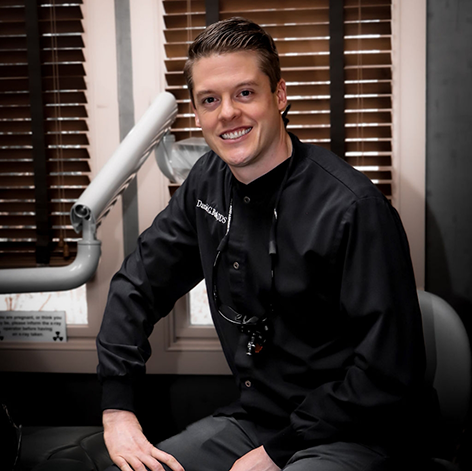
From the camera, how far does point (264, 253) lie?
1.07 metres

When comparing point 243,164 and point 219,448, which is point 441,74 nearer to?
point 243,164

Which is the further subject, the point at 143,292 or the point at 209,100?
the point at 143,292

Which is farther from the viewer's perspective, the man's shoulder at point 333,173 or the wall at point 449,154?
the wall at point 449,154

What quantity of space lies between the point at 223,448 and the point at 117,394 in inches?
9.7

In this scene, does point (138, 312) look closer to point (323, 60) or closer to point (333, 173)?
point (333, 173)

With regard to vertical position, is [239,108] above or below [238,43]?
below

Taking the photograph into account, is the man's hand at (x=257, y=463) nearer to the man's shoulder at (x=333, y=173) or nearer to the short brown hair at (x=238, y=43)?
the man's shoulder at (x=333, y=173)

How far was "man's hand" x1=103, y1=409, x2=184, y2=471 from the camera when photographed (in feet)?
3.34

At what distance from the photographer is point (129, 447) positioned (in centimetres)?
104

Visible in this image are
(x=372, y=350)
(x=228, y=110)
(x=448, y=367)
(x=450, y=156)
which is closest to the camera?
(x=372, y=350)

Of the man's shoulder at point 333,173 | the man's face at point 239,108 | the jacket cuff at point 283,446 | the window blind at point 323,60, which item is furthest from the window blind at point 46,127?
the jacket cuff at point 283,446

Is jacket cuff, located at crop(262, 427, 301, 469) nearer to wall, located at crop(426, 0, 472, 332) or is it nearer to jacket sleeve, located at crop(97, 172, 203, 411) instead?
jacket sleeve, located at crop(97, 172, 203, 411)

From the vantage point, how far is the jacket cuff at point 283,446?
3.11 feet

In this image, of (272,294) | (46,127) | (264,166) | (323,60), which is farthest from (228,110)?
(46,127)
